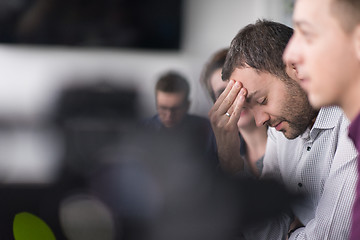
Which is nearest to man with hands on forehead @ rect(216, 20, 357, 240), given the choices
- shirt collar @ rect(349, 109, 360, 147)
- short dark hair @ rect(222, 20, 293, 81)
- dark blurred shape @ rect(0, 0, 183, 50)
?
short dark hair @ rect(222, 20, 293, 81)

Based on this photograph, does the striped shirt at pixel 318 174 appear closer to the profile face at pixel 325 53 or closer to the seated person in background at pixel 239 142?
the seated person in background at pixel 239 142

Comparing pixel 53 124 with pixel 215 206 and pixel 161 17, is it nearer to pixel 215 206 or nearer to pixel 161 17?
pixel 161 17

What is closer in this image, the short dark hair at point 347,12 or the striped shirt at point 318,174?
the short dark hair at point 347,12

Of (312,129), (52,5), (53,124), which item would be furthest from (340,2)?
(52,5)

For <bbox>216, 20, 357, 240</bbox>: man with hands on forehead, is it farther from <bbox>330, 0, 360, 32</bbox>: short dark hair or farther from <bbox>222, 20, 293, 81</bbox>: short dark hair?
<bbox>330, 0, 360, 32</bbox>: short dark hair

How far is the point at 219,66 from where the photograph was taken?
2.19 ft

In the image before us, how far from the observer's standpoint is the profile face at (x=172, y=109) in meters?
0.74

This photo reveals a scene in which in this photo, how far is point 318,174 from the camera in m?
0.61

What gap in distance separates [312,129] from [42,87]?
2.49 feet

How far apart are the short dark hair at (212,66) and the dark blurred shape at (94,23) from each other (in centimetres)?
35

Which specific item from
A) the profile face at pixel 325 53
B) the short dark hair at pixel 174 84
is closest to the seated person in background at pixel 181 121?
the short dark hair at pixel 174 84

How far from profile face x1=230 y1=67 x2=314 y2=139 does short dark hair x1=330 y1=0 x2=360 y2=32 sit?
0.16 m

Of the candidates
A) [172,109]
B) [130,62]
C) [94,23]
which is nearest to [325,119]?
[172,109]

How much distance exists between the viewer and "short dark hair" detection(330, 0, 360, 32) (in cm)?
43
